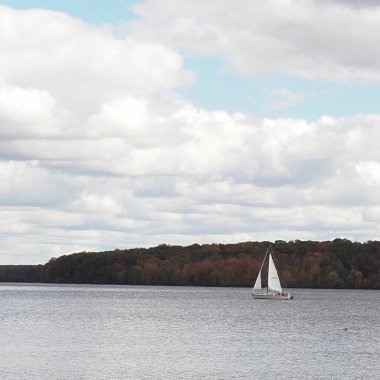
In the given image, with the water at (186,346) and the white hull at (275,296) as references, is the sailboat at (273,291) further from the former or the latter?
the water at (186,346)

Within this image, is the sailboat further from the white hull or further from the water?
the water

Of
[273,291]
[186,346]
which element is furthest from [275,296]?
[186,346]

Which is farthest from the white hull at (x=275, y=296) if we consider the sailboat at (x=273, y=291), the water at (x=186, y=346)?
the water at (x=186, y=346)

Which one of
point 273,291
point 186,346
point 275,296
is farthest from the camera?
point 273,291

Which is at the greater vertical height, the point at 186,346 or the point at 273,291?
the point at 273,291

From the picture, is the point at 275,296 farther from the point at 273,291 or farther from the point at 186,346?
the point at 186,346

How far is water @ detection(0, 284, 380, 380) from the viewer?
61.9 meters

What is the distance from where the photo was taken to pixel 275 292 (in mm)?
172375

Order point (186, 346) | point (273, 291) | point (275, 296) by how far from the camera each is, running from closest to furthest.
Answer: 1. point (186, 346)
2. point (275, 296)
3. point (273, 291)

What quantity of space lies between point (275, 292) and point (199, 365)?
108 metres

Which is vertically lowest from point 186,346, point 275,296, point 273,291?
point 186,346

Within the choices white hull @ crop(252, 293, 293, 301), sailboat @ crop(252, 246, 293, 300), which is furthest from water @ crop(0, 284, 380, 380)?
white hull @ crop(252, 293, 293, 301)

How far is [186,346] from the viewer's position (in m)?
78.2

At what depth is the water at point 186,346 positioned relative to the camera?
61938 millimetres
